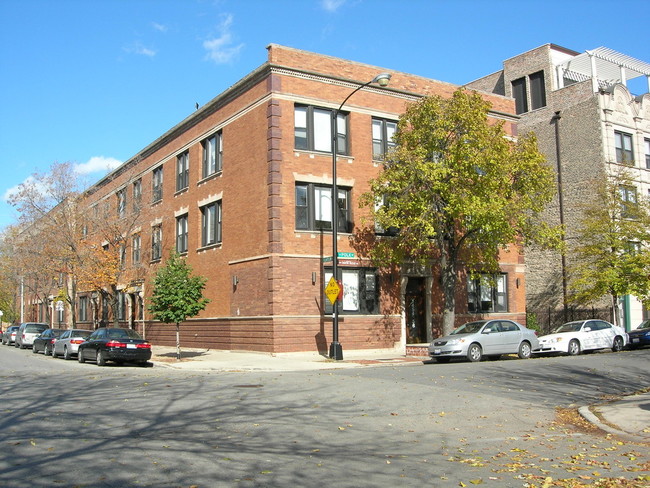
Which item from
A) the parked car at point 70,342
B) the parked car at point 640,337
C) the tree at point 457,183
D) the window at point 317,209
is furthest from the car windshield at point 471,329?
the parked car at point 70,342

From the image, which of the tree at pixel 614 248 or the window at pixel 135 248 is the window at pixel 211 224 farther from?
the tree at pixel 614 248

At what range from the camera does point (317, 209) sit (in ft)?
86.2

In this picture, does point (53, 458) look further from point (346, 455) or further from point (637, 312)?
point (637, 312)

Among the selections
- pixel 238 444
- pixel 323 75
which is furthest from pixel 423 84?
pixel 238 444

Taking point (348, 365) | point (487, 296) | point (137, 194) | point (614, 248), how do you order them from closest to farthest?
point (348, 365) < point (614, 248) < point (487, 296) < point (137, 194)

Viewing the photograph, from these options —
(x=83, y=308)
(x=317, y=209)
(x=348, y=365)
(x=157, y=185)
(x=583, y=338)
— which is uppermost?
(x=157, y=185)

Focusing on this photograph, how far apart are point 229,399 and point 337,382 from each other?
3.74m

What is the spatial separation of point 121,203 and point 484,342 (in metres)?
25.4

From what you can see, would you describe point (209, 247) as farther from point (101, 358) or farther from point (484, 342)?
point (484, 342)

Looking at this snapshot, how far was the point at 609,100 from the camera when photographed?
37688 mm

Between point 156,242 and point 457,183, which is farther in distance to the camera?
point 156,242

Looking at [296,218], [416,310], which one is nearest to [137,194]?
[296,218]

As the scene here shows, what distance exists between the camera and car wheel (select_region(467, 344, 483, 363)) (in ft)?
71.2

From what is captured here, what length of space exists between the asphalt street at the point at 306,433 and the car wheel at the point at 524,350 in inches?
273
